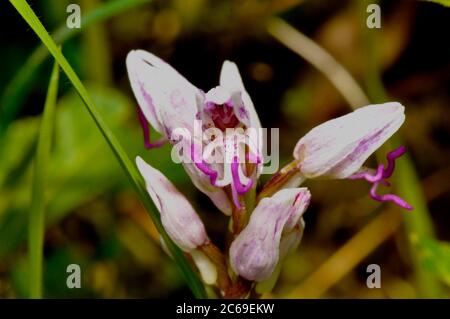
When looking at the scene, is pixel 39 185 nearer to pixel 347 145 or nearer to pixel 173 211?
pixel 173 211

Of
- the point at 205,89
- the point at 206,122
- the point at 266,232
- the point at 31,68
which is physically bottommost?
the point at 266,232

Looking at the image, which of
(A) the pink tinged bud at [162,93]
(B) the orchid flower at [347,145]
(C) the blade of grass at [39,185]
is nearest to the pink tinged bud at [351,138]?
(B) the orchid flower at [347,145]

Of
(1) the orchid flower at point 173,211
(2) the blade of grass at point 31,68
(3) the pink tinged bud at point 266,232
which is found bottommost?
(3) the pink tinged bud at point 266,232

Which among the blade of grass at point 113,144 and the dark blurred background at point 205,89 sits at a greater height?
the dark blurred background at point 205,89

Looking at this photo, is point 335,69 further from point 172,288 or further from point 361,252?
point 172,288

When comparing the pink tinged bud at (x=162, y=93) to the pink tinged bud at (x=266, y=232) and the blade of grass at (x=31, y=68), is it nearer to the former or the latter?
the pink tinged bud at (x=266, y=232)

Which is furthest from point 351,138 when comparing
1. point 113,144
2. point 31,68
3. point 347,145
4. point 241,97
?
point 31,68
